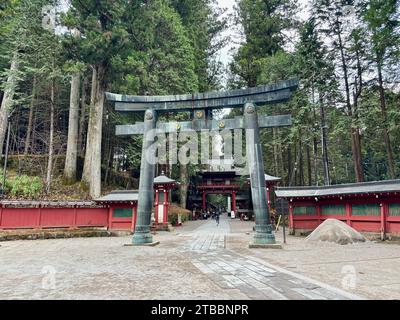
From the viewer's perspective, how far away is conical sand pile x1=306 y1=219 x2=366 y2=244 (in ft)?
38.4

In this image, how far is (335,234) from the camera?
1181cm

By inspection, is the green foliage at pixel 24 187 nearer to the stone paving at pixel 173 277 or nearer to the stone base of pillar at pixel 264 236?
the stone paving at pixel 173 277

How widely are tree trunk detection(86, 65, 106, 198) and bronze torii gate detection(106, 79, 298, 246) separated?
7.64 metres

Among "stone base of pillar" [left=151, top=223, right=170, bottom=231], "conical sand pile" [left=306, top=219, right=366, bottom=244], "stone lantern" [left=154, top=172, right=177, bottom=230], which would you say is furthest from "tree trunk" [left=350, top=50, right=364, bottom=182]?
"stone base of pillar" [left=151, top=223, right=170, bottom=231]

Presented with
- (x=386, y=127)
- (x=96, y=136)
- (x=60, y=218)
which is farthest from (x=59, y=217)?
(x=386, y=127)

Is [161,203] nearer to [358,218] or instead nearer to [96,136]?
[96,136]

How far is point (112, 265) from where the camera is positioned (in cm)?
714

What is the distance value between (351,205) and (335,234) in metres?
4.35

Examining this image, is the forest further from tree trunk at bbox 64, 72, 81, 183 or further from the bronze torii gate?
the bronze torii gate

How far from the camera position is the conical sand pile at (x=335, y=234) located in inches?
460

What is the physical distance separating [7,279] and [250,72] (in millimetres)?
27921

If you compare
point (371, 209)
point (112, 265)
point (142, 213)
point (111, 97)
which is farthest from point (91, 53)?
point (371, 209)

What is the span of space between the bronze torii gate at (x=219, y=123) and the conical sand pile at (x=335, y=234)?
3092 mm

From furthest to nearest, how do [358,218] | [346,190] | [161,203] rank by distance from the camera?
[161,203] → [346,190] → [358,218]
